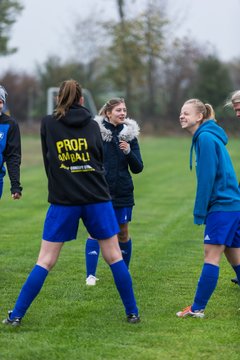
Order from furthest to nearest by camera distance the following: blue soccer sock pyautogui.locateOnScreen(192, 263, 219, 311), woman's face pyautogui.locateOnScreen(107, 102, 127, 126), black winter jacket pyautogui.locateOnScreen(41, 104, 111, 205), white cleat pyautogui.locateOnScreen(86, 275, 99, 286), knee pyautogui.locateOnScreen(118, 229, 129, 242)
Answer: knee pyautogui.locateOnScreen(118, 229, 129, 242)
white cleat pyautogui.locateOnScreen(86, 275, 99, 286)
woman's face pyautogui.locateOnScreen(107, 102, 127, 126)
blue soccer sock pyautogui.locateOnScreen(192, 263, 219, 311)
black winter jacket pyautogui.locateOnScreen(41, 104, 111, 205)

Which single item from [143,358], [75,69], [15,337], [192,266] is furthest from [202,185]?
[75,69]

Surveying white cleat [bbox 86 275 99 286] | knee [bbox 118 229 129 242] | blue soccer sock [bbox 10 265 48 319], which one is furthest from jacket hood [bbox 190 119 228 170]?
white cleat [bbox 86 275 99 286]

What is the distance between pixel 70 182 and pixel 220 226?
1.33 meters

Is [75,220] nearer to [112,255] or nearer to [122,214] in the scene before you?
[112,255]

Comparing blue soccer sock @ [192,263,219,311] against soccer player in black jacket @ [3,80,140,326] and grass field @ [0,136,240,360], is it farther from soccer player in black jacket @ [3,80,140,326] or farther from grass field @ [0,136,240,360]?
soccer player in black jacket @ [3,80,140,326]

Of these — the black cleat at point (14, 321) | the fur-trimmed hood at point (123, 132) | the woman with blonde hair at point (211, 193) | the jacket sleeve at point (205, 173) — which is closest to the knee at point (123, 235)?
the fur-trimmed hood at point (123, 132)

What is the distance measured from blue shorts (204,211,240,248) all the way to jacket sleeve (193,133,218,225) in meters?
0.13

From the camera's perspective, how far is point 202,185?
6.21 metres

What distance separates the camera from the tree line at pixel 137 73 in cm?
5638

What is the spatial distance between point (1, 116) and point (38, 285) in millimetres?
2120

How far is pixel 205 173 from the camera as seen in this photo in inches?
244

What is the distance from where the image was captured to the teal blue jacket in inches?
244

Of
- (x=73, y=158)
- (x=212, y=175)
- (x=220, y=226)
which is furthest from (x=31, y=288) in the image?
(x=212, y=175)

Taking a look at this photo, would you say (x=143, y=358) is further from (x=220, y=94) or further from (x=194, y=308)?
(x=220, y=94)
